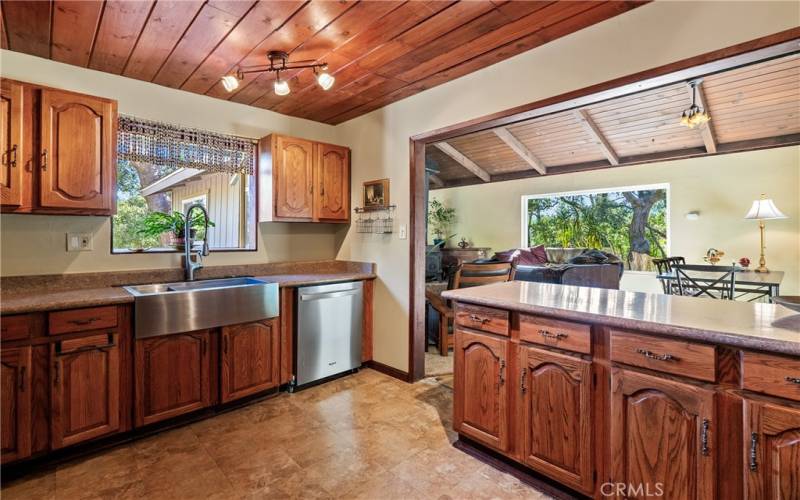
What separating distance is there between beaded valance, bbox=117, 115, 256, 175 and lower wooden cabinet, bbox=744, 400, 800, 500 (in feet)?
11.2

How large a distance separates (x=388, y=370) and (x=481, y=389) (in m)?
1.41

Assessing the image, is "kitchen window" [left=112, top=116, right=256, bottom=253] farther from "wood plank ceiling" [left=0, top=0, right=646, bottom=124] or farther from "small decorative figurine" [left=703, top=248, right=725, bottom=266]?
"small decorative figurine" [left=703, top=248, right=725, bottom=266]

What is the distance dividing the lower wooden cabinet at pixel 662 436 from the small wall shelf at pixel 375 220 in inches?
83.5

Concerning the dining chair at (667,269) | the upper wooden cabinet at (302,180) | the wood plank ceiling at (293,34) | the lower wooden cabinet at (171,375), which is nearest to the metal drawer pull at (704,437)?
the wood plank ceiling at (293,34)

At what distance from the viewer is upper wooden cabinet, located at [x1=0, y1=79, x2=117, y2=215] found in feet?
6.69

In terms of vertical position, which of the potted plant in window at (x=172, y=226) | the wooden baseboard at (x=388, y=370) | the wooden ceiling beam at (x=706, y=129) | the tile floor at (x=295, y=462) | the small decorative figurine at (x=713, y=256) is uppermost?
the wooden ceiling beam at (x=706, y=129)

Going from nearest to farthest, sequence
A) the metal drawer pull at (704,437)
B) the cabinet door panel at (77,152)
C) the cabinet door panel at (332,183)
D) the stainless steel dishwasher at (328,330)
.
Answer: the metal drawer pull at (704,437), the cabinet door panel at (77,152), the stainless steel dishwasher at (328,330), the cabinet door panel at (332,183)

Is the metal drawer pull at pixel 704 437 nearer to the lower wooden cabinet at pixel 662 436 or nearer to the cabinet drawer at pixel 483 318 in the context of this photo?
the lower wooden cabinet at pixel 662 436

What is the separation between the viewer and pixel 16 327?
184 cm

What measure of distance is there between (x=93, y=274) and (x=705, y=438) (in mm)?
3355

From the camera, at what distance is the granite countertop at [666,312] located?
1238 millimetres

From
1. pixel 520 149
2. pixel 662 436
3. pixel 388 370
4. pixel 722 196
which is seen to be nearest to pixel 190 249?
pixel 388 370

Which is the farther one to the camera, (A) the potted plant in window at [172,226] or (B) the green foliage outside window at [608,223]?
(B) the green foliage outside window at [608,223]

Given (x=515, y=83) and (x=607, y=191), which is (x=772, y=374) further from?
(x=607, y=191)
